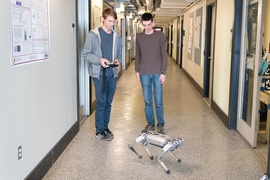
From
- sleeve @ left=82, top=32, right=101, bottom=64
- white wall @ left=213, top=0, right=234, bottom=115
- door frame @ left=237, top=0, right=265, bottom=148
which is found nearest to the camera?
door frame @ left=237, top=0, right=265, bottom=148

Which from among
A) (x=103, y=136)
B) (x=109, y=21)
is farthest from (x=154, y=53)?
(x=103, y=136)

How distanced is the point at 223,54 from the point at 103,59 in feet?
7.65

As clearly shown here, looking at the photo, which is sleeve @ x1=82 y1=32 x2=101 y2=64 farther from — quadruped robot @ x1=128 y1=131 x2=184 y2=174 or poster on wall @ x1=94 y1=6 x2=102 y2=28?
poster on wall @ x1=94 y1=6 x2=102 y2=28

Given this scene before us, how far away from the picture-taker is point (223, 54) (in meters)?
5.35

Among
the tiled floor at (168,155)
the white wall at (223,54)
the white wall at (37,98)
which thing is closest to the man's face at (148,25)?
the white wall at (37,98)

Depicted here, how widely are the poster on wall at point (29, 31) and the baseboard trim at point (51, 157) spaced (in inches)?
37.1

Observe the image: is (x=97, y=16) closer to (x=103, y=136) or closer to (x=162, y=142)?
(x=103, y=136)

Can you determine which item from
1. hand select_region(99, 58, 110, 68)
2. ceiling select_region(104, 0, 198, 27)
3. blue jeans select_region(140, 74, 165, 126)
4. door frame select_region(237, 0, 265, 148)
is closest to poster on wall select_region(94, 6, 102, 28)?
ceiling select_region(104, 0, 198, 27)

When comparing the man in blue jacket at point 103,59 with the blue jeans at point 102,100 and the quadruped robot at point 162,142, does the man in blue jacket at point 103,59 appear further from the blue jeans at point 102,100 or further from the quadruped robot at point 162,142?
the quadruped robot at point 162,142

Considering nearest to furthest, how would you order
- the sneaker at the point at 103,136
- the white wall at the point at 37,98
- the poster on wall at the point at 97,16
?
the white wall at the point at 37,98, the sneaker at the point at 103,136, the poster on wall at the point at 97,16

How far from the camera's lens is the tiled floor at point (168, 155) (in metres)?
3.17

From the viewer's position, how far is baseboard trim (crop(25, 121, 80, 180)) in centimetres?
289

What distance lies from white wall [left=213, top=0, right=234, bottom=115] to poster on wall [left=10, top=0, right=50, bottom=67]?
2.79 metres

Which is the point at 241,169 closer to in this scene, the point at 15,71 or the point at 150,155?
the point at 150,155
